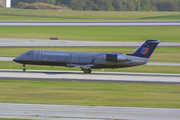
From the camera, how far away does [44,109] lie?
22.8m

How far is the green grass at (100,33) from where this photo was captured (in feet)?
293

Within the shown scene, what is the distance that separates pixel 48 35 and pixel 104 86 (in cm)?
6327

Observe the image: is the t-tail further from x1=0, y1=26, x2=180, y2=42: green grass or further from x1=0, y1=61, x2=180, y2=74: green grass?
x1=0, y1=26, x2=180, y2=42: green grass

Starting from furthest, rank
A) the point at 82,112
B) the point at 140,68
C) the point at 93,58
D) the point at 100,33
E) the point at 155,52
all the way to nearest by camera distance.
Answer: the point at 100,33
the point at 155,52
the point at 140,68
the point at 93,58
the point at 82,112

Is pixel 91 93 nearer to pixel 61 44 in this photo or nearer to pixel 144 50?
pixel 144 50

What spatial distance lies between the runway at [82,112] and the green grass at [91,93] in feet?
4.73

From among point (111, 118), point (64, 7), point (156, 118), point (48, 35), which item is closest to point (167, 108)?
point (156, 118)

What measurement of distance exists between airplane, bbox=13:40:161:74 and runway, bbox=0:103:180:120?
58.5 feet

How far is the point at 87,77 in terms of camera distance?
129ft

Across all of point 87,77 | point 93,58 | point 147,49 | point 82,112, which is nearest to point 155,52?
point 147,49

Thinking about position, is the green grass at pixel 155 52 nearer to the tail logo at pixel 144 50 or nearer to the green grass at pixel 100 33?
the green grass at pixel 100 33

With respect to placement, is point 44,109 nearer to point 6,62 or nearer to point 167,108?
point 167,108

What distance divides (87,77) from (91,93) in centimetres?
1022

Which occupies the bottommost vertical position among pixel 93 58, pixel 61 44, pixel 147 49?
pixel 61 44
